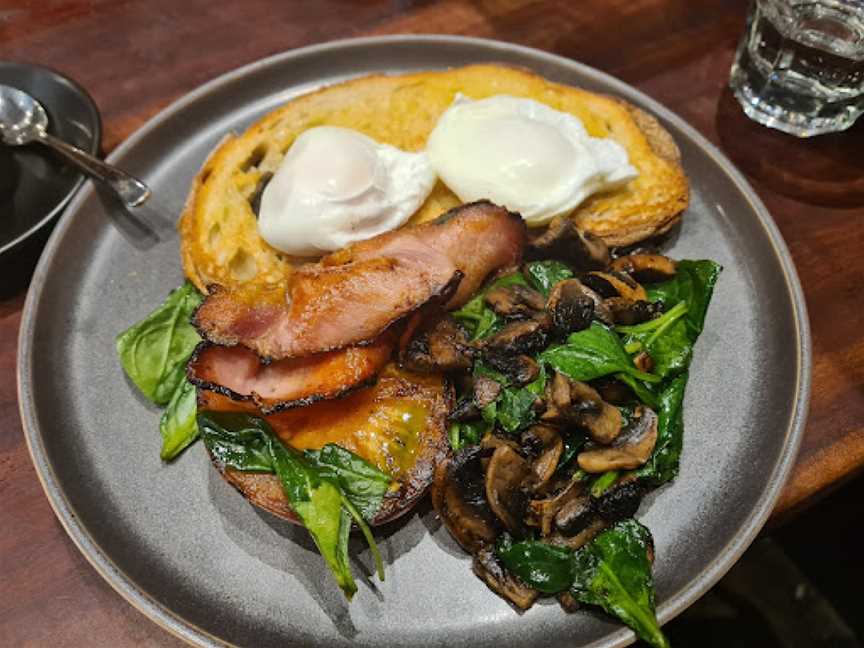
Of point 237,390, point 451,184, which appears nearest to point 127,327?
point 237,390

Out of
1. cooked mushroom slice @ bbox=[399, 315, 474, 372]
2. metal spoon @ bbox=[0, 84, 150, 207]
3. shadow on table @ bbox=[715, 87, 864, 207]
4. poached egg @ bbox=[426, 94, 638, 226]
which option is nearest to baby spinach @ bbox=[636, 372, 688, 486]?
cooked mushroom slice @ bbox=[399, 315, 474, 372]

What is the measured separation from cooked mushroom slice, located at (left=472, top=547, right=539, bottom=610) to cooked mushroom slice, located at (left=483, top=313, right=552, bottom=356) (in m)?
0.57

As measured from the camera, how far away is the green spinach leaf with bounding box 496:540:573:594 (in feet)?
6.68

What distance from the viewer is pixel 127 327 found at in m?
2.67

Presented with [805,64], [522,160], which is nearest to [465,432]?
[522,160]

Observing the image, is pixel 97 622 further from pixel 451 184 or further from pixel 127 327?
pixel 451 184

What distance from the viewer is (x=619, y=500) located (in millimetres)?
2123

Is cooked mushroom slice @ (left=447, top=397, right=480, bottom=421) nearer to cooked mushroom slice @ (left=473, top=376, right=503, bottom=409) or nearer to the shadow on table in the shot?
cooked mushroom slice @ (left=473, top=376, right=503, bottom=409)

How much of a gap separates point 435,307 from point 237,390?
25.1 inches

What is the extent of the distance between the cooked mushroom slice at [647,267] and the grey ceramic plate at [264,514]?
252 millimetres

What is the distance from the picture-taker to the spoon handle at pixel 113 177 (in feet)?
9.29

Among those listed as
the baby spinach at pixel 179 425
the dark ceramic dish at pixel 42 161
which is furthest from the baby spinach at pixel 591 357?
the dark ceramic dish at pixel 42 161

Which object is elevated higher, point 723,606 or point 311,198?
point 311,198

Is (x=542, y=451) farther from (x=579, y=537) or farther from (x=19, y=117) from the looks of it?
(x=19, y=117)
